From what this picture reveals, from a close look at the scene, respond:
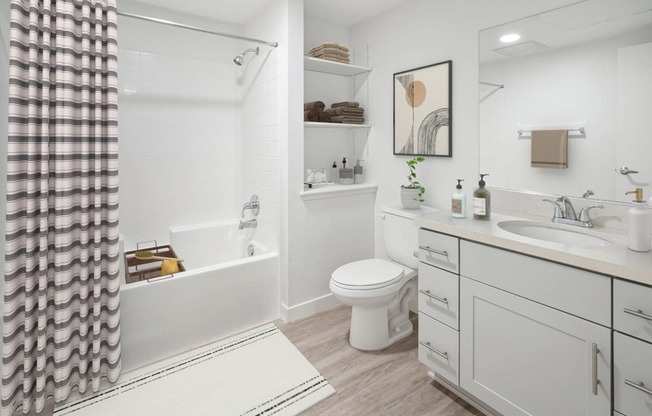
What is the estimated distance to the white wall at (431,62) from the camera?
222cm

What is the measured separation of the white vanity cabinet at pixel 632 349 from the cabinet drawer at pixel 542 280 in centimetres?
4

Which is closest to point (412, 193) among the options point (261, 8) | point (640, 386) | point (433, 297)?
point (433, 297)

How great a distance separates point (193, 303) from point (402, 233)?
59.0 inches

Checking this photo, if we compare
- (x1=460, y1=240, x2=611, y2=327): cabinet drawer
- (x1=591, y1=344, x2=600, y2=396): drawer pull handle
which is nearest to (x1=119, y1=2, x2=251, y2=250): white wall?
(x1=460, y1=240, x2=611, y2=327): cabinet drawer

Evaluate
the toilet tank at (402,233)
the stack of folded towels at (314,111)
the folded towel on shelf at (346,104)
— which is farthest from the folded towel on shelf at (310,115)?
the toilet tank at (402,233)

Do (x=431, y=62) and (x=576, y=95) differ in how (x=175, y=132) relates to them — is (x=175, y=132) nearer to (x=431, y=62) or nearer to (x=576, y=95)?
(x=431, y=62)

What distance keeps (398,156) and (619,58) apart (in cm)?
147

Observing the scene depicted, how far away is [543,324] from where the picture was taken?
141 centimetres

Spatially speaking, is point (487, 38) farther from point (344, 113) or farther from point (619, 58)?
point (344, 113)

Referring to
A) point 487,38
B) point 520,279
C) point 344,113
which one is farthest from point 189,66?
point 520,279

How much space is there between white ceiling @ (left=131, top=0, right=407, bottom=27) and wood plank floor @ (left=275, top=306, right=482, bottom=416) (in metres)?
2.47

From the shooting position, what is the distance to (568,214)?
5.92 ft

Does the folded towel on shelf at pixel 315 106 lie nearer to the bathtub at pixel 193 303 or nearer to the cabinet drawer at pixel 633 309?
the bathtub at pixel 193 303

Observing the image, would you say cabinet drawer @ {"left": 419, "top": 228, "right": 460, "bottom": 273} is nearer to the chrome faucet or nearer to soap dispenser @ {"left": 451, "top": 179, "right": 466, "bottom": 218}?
soap dispenser @ {"left": 451, "top": 179, "right": 466, "bottom": 218}
